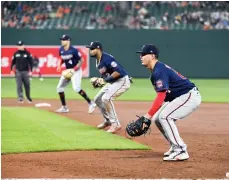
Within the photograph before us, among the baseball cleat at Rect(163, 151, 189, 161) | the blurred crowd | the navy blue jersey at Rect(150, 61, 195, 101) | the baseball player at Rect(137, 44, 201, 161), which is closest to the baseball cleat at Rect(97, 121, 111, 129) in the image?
the baseball player at Rect(137, 44, 201, 161)

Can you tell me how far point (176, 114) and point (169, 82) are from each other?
0.52m

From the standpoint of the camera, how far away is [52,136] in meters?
12.4

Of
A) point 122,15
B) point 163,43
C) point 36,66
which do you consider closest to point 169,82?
point 36,66

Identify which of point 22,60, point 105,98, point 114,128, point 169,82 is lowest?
point 22,60

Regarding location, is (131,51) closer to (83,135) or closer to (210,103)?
(210,103)

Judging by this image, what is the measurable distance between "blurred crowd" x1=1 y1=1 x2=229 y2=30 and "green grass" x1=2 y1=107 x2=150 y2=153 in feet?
80.2

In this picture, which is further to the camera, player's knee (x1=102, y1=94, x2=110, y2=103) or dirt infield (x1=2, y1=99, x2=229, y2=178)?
player's knee (x1=102, y1=94, x2=110, y2=103)

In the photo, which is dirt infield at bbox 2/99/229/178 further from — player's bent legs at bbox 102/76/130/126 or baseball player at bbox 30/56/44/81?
baseball player at bbox 30/56/44/81

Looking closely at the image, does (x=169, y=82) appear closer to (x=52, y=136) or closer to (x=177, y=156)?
(x=177, y=156)

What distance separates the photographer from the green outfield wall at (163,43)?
39.4 meters

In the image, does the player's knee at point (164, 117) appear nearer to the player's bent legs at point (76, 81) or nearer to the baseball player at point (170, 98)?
the baseball player at point (170, 98)

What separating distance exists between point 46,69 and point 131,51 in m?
5.34

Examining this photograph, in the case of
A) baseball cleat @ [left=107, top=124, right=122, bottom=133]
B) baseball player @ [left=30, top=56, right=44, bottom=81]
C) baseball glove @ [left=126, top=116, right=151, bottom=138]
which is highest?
baseball glove @ [left=126, top=116, right=151, bottom=138]

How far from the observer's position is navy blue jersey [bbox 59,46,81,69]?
18.1 m
